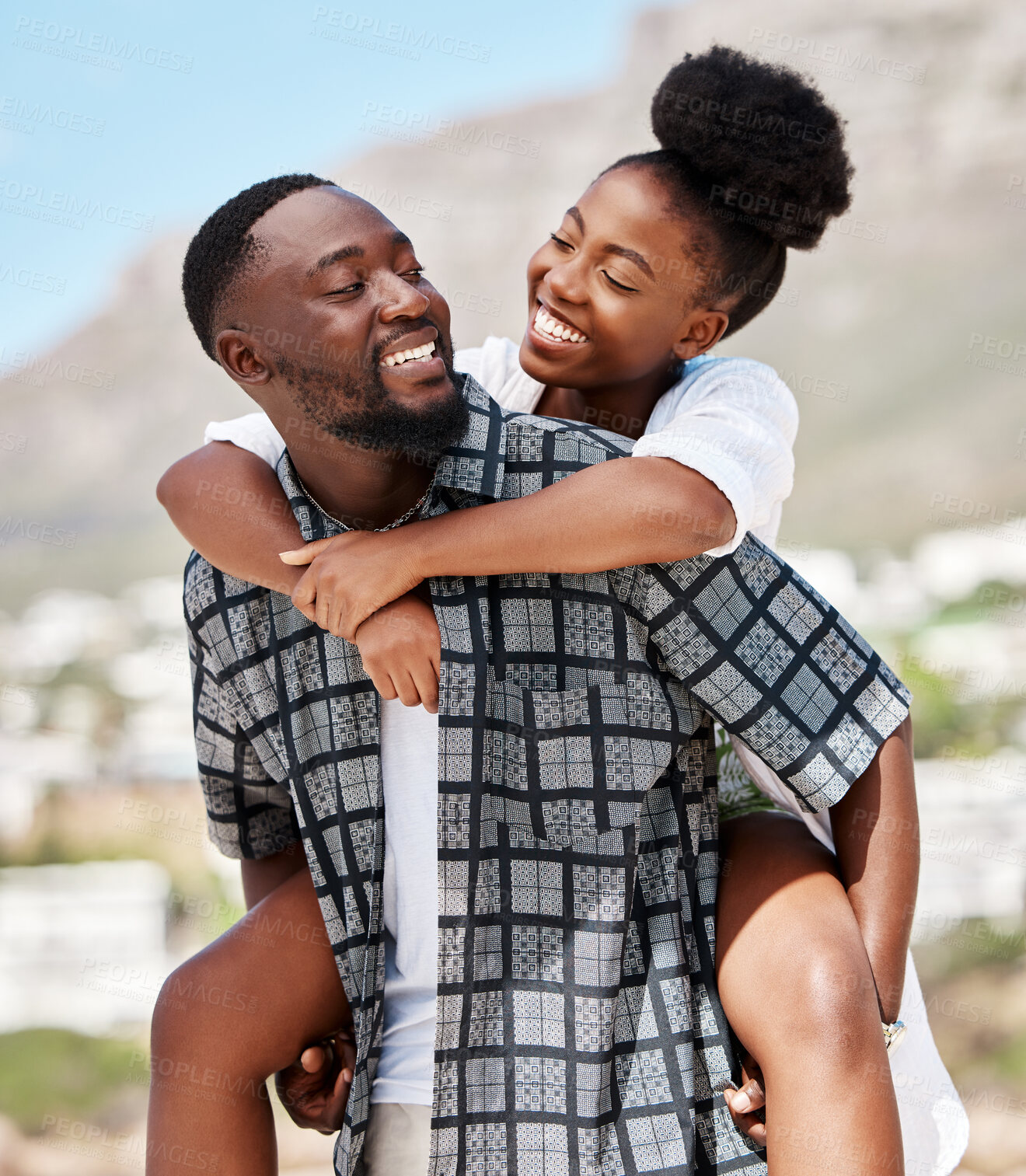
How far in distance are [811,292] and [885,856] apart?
37.6ft

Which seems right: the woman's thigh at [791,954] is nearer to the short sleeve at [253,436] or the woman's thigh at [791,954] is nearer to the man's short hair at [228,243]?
the short sleeve at [253,436]

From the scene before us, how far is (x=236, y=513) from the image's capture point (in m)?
1.68

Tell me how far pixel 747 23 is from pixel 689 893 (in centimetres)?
1318

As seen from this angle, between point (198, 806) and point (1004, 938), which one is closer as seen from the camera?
point (1004, 938)

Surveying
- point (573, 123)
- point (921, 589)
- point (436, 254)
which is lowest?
point (921, 589)

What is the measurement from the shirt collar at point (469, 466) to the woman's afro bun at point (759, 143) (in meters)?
0.64

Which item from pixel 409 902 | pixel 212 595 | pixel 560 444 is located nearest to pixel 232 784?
pixel 212 595

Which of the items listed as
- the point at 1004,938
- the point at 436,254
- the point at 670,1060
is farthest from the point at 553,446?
the point at 436,254

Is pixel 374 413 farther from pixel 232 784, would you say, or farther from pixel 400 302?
pixel 232 784

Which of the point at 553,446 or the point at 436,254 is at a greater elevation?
the point at 436,254

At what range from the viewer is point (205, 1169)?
159 centimetres

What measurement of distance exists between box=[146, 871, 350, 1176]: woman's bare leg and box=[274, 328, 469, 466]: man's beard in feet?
2.24

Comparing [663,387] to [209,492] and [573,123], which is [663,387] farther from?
[573,123]

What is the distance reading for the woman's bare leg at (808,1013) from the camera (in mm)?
1371
